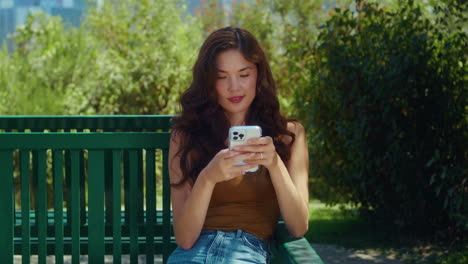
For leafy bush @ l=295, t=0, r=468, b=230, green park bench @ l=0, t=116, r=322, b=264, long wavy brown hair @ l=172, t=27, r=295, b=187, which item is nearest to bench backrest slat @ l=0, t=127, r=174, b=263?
green park bench @ l=0, t=116, r=322, b=264

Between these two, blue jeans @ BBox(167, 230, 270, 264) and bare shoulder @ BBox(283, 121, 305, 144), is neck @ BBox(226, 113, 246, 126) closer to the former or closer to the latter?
bare shoulder @ BBox(283, 121, 305, 144)

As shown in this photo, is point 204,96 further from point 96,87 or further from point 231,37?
point 96,87

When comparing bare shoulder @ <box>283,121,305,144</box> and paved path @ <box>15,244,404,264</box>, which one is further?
paved path @ <box>15,244,404,264</box>

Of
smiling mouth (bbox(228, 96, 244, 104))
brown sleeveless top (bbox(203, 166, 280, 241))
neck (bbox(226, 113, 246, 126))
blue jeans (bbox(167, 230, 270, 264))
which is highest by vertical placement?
smiling mouth (bbox(228, 96, 244, 104))

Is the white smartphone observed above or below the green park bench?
above

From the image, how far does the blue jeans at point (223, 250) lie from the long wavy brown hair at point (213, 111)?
0.76 ft

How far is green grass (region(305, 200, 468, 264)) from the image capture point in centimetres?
536

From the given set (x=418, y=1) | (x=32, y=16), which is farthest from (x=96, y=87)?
(x=418, y=1)

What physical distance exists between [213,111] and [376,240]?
323 cm

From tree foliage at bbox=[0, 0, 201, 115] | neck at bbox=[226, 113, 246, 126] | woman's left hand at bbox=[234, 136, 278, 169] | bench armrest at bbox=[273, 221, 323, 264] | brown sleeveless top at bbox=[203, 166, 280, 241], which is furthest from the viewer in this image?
tree foliage at bbox=[0, 0, 201, 115]

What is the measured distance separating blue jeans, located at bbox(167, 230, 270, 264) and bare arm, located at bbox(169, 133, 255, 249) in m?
0.04

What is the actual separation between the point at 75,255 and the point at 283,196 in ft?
2.91

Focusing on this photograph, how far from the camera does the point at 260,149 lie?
100 inches

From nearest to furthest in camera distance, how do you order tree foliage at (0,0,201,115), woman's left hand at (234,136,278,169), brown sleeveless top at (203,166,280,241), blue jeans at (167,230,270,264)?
woman's left hand at (234,136,278,169) → blue jeans at (167,230,270,264) → brown sleeveless top at (203,166,280,241) → tree foliage at (0,0,201,115)
